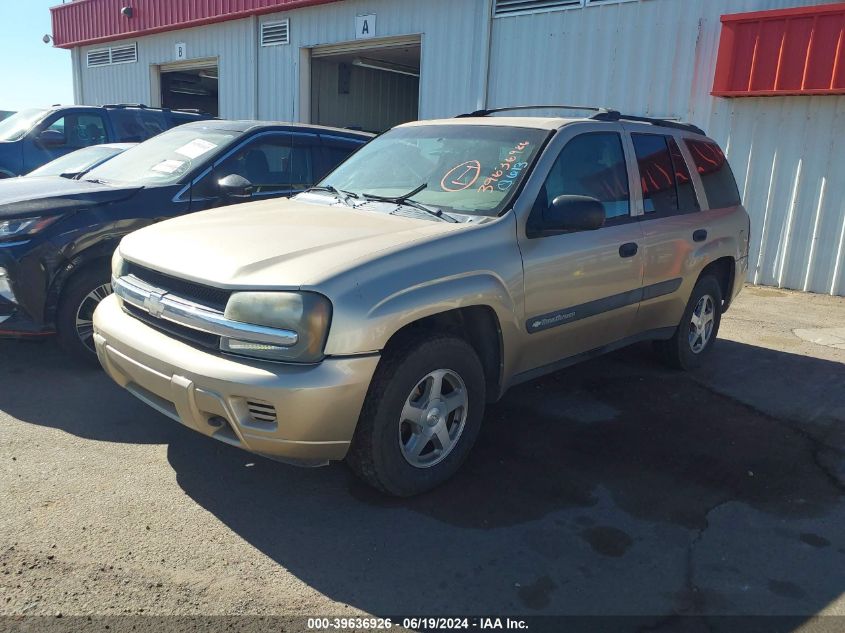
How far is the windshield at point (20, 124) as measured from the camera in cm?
956

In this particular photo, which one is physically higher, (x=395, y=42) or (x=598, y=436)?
(x=395, y=42)

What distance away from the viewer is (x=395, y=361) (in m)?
3.09

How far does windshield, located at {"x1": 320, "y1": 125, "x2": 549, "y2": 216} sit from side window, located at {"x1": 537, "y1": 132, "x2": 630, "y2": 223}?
181 mm

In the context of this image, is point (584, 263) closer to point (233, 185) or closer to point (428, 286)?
point (428, 286)

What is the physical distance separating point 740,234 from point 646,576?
3.69m

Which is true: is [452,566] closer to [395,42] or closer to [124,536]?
[124,536]

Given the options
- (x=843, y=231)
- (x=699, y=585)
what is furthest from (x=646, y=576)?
(x=843, y=231)

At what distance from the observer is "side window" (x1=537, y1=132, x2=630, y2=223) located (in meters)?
3.93

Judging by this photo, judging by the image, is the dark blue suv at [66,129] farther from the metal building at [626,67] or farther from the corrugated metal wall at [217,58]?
the corrugated metal wall at [217,58]

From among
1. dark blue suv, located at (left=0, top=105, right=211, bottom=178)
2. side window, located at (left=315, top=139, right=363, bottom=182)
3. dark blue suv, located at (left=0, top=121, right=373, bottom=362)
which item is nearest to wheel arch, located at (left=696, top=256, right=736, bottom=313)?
side window, located at (left=315, top=139, right=363, bottom=182)

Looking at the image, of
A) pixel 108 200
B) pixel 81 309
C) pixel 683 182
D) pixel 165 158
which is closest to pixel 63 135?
pixel 165 158

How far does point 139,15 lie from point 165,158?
1389 cm

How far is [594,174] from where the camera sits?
423 cm

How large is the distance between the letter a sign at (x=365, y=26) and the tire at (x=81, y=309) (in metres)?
9.25
